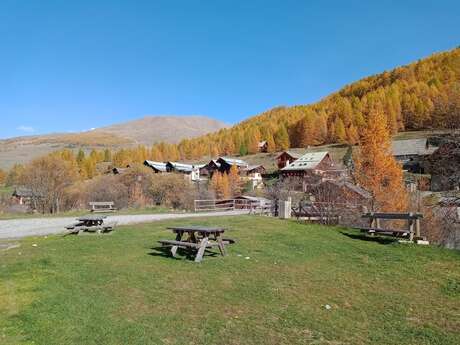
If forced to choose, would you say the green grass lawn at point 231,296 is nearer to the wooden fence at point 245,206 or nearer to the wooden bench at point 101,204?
the wooden bench at point 101,204

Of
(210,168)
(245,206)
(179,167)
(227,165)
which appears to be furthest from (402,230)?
(210,168)

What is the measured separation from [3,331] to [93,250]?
6.97 m

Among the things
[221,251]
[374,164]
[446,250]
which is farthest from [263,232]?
[374,164]

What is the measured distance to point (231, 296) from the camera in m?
7.75

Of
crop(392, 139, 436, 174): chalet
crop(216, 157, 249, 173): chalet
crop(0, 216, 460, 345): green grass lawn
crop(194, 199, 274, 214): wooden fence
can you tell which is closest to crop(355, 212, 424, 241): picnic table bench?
crop(0, 216, 460, 345): green grass lawn

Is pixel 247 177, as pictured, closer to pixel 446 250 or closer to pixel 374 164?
pixel 374 164

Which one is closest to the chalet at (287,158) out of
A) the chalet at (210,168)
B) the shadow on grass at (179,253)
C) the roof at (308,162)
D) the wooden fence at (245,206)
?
the roof at (308,162)

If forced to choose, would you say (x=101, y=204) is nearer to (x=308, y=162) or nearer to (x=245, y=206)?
(x=245, y=206)

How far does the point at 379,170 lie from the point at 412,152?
58984 mm

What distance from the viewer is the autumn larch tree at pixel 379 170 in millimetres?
33531

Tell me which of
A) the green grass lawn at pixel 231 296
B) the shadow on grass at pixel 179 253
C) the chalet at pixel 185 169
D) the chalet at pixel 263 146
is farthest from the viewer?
the chalet at pixel 263 146

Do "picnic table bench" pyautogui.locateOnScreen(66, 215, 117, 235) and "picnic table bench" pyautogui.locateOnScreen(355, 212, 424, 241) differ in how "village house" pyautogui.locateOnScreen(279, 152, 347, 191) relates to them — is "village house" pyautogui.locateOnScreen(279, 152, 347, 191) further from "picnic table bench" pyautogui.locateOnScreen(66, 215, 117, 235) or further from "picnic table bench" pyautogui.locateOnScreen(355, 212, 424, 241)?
"picnic table bench" pyautogui.locateOnScreen(66, 215, 117, 235)

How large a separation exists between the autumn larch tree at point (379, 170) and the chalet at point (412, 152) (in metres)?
42.3

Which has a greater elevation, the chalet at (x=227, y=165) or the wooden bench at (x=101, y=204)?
the chalet at (x=227, y=165)
